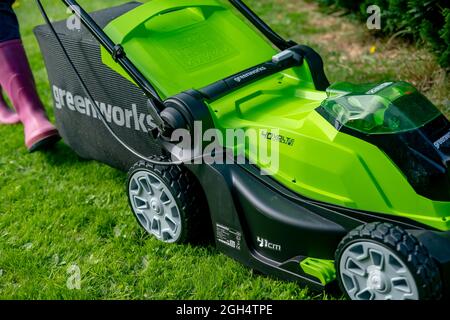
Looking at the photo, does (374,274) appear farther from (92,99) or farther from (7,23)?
(7,23)

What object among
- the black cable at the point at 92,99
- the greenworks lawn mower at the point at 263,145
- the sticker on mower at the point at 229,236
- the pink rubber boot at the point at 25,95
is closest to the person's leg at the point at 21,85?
the pink rubber boot at the point at 25,95

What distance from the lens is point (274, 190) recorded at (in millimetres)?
2064

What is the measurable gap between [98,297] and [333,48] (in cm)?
253

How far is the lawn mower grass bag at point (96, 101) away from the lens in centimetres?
250

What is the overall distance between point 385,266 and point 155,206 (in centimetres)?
90

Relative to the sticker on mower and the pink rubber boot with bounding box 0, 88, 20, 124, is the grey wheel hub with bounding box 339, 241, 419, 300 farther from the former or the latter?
the pink rubber boot with bounding box 0, 88, 20, 124

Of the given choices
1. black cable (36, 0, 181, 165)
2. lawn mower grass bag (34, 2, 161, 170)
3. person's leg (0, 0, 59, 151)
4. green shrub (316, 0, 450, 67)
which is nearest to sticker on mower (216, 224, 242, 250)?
black cable (36, 0, 181, 165)

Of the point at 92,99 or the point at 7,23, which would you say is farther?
the point at 7,23

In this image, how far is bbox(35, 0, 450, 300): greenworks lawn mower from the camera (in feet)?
6.13

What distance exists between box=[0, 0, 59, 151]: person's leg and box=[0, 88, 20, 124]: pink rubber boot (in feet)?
1.17

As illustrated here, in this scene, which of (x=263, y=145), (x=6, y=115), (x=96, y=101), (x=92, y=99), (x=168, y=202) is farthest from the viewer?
(x=6, y=115)

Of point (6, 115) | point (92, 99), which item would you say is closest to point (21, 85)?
point (6, 115)

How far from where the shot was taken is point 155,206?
7.77ft

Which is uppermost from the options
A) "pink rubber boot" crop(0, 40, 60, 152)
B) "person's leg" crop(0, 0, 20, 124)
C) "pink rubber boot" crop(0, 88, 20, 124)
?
"person's leg" crop(0, 0, 20, 124)
